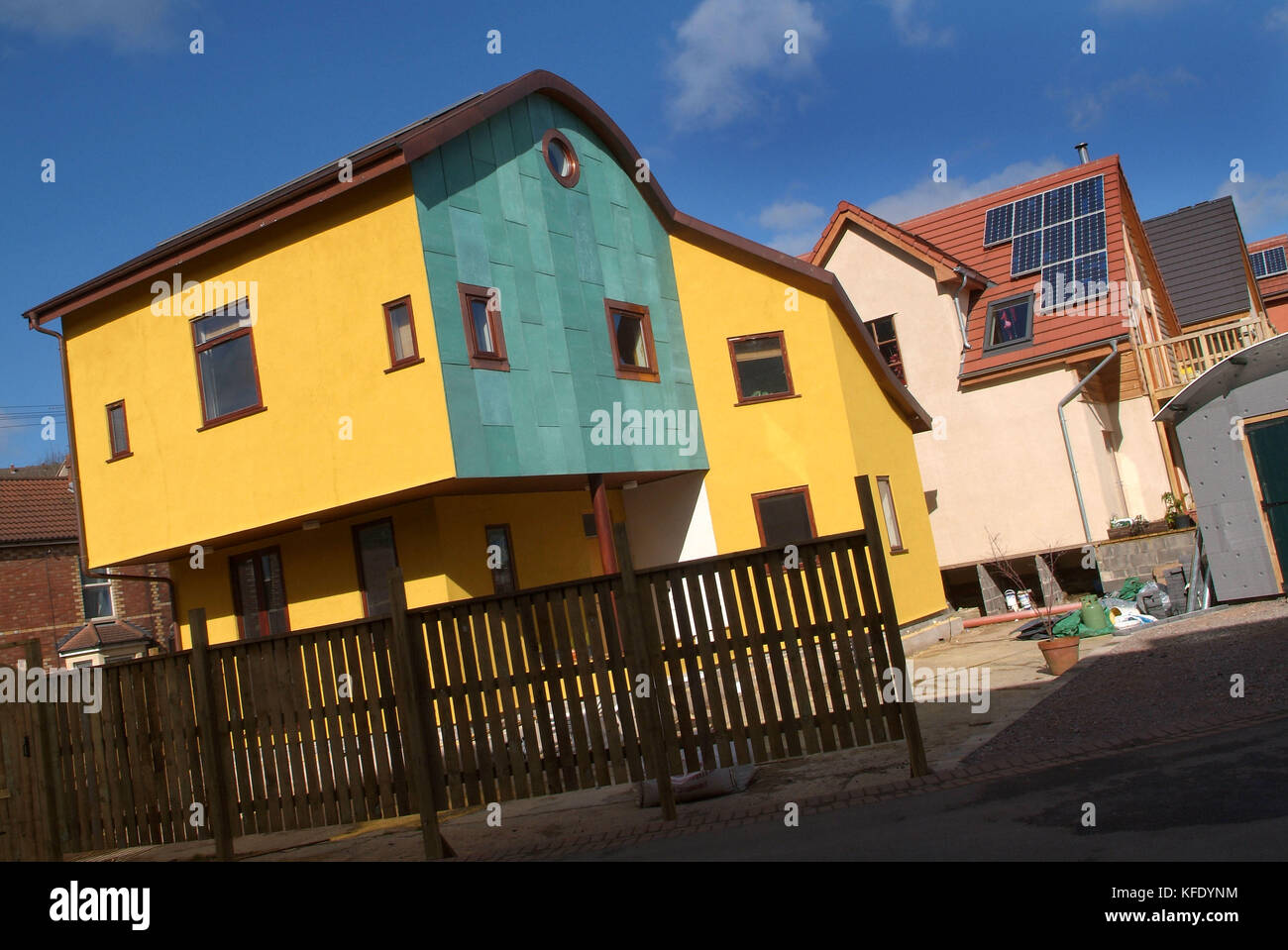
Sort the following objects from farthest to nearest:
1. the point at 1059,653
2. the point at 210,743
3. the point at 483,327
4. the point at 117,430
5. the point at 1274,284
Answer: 1. the point at 1274,284
2. the point at 117,430
3. the point at 483,327
4. the point at 1059,653
5. the point at 210,743

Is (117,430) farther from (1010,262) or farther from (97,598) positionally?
(97,598)

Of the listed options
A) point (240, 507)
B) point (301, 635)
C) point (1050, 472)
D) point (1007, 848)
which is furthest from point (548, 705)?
point (1050, 472)

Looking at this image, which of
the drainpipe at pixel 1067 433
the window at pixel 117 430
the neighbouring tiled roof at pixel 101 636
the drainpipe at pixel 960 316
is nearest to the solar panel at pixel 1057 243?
the drainpipe at pixel 960 316

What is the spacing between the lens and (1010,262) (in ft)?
77.4

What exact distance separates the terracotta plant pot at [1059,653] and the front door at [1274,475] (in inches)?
175

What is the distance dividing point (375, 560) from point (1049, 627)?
953 centimetres

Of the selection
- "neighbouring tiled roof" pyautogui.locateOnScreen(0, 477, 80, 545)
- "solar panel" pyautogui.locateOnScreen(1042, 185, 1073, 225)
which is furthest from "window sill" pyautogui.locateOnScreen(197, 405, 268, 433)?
"neighbouring tiled roof" pyautogui.locateOnScreen(0, 477, 80, 545)

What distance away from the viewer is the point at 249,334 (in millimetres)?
14367

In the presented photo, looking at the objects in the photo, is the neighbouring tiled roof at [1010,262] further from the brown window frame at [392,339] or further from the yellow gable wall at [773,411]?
the brown window frame at [392,339]

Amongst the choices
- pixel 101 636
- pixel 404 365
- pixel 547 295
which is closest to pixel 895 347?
pixel 547 295

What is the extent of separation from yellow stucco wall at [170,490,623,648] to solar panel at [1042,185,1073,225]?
13543mm

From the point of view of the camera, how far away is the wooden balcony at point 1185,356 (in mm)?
21281

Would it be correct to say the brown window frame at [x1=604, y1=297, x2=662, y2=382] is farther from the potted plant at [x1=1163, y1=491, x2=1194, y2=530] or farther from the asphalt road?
the asphalt road

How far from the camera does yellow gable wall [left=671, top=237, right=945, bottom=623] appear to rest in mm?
17203
